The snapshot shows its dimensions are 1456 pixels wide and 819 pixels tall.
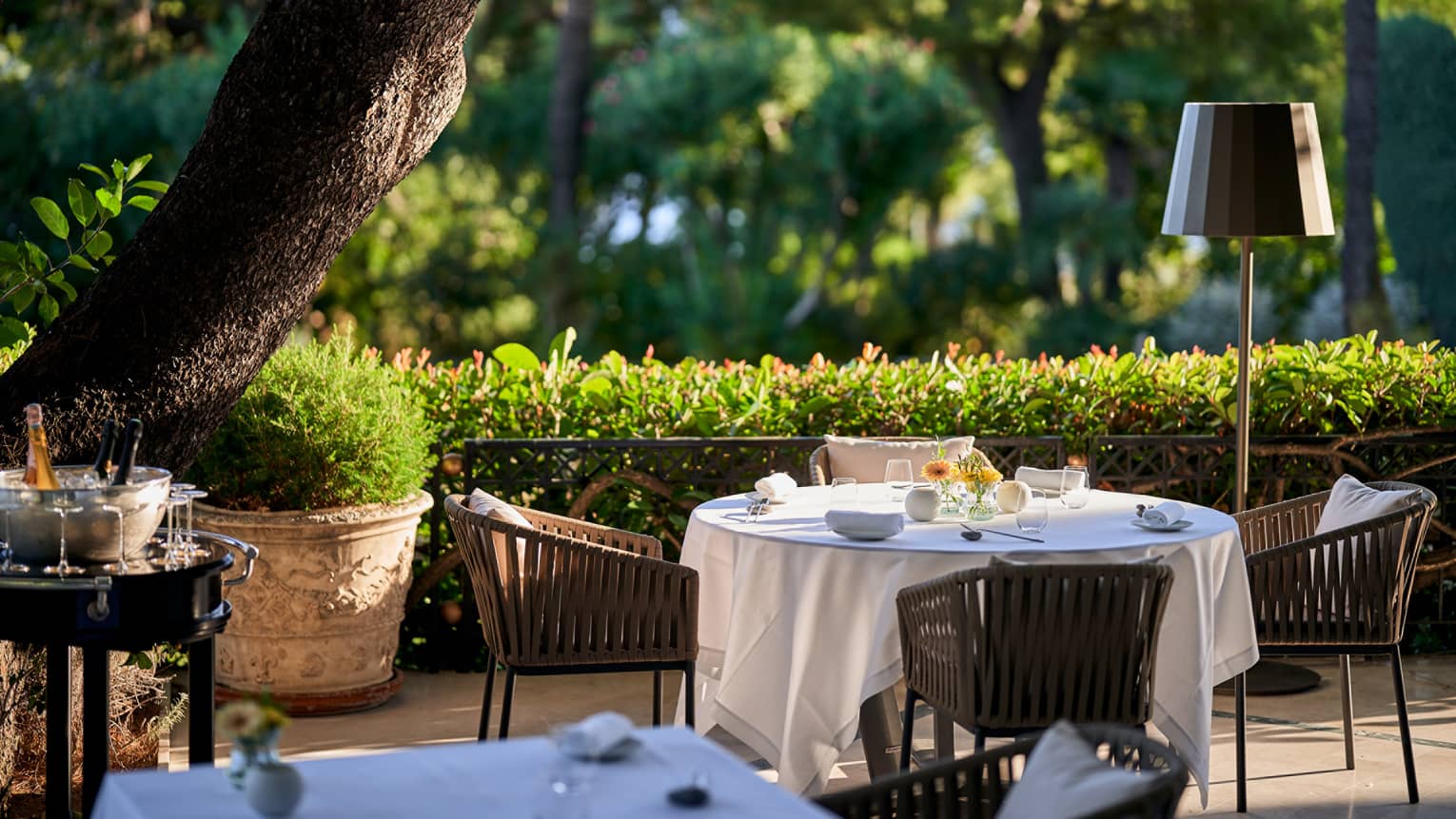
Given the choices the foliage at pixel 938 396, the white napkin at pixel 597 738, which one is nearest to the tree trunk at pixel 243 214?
the foliage at pixel 938 396

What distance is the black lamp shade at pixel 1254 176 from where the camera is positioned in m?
5.75

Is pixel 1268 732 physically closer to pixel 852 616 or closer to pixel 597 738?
pixel 852 616

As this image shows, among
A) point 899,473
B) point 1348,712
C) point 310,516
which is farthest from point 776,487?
point 1348,712

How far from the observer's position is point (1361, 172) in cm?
1094

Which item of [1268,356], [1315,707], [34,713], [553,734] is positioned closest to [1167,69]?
[1268,356]

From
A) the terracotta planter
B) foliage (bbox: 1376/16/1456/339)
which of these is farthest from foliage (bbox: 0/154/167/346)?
foliage (bbox: 1376/16/1456/339)

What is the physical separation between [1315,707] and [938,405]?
179 centimetres

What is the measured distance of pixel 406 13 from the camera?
4.28 m

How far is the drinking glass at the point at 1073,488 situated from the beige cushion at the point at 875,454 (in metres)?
0.69

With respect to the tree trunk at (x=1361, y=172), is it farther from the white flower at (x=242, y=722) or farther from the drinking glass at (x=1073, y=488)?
the white flower at (x=242, y=722)

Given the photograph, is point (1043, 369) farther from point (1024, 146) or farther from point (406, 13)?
point (1024, 146)

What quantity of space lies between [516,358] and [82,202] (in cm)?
241

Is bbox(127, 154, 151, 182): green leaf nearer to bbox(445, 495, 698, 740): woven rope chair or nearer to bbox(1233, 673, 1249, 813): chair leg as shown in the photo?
bbox(445, 495, 698, 740): woven rope chair

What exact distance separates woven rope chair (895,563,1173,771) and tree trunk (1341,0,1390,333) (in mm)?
7703
